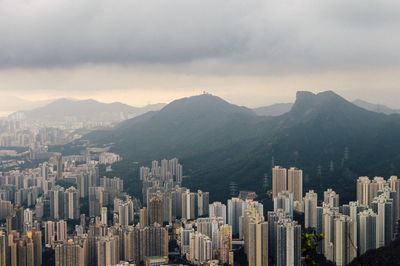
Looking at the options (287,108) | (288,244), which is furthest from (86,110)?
(288,244)

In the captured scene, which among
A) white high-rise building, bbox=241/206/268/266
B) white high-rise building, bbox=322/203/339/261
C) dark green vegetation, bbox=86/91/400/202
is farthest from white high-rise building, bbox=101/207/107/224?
white high-rise building, bbox=322/203/339/261

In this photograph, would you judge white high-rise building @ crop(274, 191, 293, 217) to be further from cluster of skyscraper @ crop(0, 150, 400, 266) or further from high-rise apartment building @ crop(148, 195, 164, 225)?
high-rise apartment building @ crop(148, 195, 164, 225)

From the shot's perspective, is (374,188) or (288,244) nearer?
(288,244)

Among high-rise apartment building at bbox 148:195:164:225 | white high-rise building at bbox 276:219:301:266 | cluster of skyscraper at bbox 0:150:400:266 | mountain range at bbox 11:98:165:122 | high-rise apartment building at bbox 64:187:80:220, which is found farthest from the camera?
mountain range at bbox 11:98:165:122

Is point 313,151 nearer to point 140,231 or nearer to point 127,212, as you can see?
point 127,212

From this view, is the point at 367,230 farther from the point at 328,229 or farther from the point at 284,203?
the point at 284,203

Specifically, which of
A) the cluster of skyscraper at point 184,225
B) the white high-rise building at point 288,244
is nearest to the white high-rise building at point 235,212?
the cluster of skyscraper at point 184,225

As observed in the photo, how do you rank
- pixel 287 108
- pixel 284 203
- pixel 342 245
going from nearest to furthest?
pixel 342 245
pixel 284 203
pixel 287 108
